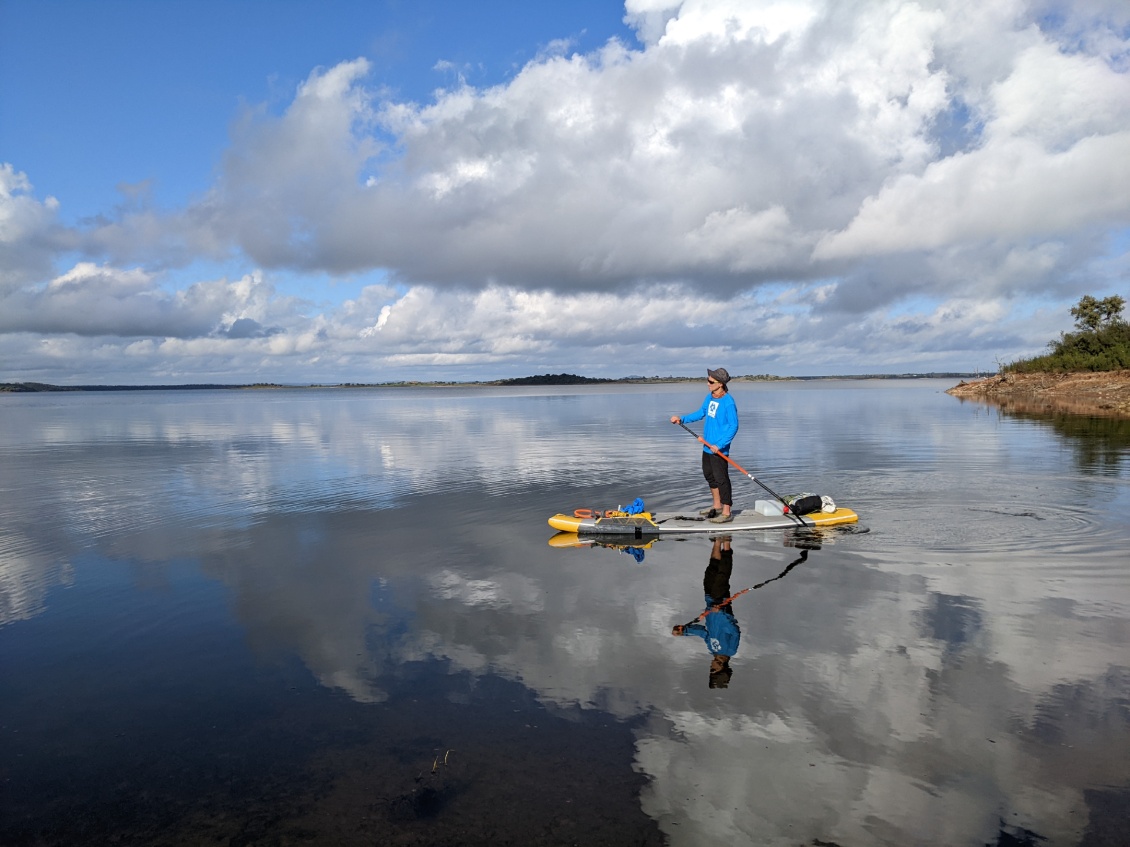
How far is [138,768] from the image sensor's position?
6.04 meters

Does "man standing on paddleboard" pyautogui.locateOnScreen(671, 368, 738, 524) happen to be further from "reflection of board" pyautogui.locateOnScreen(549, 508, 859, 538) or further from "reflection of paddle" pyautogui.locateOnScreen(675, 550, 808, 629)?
"reflection of paddle" pyautogui.locateOnScreen(675, 550, 808, 629)

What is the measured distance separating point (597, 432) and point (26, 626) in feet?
104

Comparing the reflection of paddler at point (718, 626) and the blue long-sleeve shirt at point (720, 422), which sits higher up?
the blue long-sleeve shirt at point (720, 422)

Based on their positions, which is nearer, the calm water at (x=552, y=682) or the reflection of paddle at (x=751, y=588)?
the calm water at (x=552, y=682)

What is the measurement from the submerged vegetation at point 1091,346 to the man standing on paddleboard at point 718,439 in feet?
213

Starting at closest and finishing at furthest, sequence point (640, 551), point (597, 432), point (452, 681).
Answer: point (452, 681), point (640, 551), point (597, 432)

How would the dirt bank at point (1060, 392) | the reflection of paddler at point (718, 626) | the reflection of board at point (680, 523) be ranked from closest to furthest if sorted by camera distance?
the reflection of paddler at point (718, 626) → the reflection of board at point (680, 523) → the dirt bank at point (1060, 392)

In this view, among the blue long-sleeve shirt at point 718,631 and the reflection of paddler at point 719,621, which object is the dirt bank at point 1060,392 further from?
the blue long-sleeve shirt at point 718,631

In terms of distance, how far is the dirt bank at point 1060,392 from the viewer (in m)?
49.8

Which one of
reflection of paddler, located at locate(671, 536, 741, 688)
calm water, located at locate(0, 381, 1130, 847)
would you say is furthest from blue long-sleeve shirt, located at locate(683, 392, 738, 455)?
reflection of paddler, located at locate(671, 536, 741, 688)

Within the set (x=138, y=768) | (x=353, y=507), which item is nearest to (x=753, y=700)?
(x=138, y=768)

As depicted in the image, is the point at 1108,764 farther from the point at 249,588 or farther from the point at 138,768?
the point at 249,588

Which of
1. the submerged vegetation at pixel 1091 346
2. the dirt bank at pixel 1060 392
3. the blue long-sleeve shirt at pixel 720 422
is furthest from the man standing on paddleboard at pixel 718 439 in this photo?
the submerged vegetation at pixel 1091 346

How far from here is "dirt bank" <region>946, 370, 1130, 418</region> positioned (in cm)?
4975
